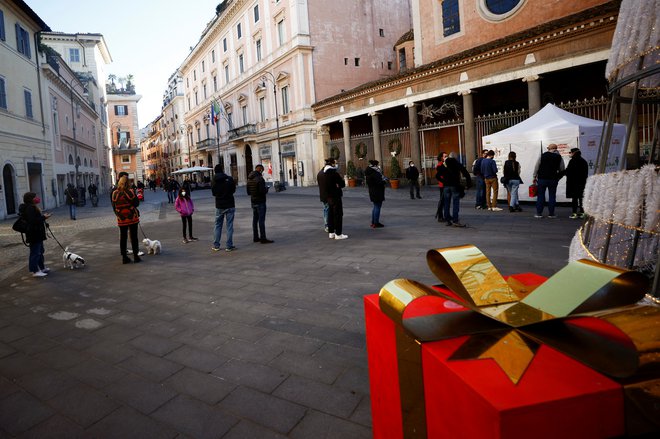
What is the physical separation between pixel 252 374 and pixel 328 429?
3.07 feet

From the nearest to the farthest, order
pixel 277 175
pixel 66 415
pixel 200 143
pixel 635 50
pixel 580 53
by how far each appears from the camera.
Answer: pixel 635 50 < pixel 66 415 < pixel 580 53 < pixel 277 175 < pixel 200 143

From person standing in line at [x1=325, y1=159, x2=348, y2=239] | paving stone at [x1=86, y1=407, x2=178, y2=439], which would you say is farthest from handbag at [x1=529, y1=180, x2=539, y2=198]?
paving stone at [x1=86, y1=407, x2=178, y2=439]

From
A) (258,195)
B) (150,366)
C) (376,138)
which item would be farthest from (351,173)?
(150,366)

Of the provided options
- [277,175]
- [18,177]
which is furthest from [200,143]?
[18,177]

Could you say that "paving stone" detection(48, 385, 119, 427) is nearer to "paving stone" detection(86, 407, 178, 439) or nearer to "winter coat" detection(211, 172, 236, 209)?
"paving stone" detection(86, 407, 178, 439)

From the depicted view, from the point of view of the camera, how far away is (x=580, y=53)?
14.3 meters

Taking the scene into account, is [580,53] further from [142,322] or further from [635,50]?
[142,322]

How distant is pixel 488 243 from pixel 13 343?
7.07 m

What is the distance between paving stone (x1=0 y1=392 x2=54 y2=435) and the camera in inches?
105

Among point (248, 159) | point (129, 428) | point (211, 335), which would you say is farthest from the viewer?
point (248, 159)

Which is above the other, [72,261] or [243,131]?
[243,131]

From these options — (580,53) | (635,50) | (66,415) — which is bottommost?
(66,415)

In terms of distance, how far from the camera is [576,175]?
31.7 ft

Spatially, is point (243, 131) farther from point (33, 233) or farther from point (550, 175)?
point (33, 233)
